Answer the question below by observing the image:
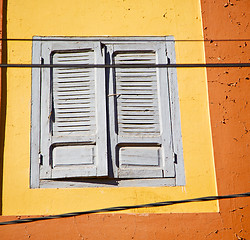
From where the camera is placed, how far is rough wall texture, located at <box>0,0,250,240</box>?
4695mm

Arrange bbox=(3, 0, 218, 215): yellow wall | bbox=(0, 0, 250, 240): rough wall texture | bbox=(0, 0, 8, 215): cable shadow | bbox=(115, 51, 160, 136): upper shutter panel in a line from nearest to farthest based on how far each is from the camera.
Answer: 1. bbox=(0, 0, 250, 240): rough wall texture
2. bbox=(3, 0, 218, 215): yellow wall
3. bbox=(0, 0, 8, 215): cable shadow
4. bbox=(115, 51, 160, 136): upper shutter panel

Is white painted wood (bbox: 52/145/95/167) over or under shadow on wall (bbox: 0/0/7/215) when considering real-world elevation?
under

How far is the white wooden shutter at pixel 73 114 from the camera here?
4910 mm

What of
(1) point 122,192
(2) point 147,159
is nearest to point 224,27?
(2) point 147,159

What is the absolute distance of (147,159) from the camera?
4973mm

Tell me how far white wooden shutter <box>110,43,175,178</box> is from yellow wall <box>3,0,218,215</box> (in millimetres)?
160

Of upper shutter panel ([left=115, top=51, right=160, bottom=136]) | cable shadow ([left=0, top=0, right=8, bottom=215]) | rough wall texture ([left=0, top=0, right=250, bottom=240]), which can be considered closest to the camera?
rough wall texture ([left=0, top=0, right=250, bottom=240])

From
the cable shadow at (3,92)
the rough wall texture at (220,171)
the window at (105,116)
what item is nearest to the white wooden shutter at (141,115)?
the window at (105,116)

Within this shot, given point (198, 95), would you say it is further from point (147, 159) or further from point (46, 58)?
point (46, 58)

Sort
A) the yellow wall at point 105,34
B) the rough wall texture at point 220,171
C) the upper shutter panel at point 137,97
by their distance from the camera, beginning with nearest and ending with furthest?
1. the rough wall texture at point 220,171
2. the yellow wall at point 105,34
3. the upper shutter panel at point 137,97

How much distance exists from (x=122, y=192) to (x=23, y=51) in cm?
175

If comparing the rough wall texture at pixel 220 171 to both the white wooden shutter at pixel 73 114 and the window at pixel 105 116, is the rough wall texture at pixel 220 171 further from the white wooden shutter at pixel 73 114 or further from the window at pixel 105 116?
the white wooden shutter at pixel 73 114

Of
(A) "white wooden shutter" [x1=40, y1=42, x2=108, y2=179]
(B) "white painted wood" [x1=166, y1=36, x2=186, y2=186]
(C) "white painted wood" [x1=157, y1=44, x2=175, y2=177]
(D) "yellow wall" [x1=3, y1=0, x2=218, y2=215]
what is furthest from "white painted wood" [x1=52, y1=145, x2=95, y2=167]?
(B) "white painted wood" [x1=166, y1=36, x2=186, y2=186]

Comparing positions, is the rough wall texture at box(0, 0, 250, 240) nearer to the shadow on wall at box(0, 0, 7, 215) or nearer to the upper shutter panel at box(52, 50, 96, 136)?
the shadow on wall at box(0, 0, 7, 215)
